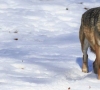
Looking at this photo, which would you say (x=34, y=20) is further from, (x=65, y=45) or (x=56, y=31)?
(x=65, y=45)

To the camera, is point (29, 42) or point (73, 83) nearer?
point (73, 83)

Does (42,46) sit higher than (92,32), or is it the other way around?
(92,32)

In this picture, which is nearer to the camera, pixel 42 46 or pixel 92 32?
pixel 92 32

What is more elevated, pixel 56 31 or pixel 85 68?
pixel 85 68

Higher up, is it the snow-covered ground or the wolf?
the wolf

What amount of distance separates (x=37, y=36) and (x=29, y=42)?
898 mm

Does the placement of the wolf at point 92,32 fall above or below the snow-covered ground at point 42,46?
above

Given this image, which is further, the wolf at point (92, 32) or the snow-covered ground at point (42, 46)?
the wolf at point (92, 32)

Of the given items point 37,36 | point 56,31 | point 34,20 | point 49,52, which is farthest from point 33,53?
point 34,20

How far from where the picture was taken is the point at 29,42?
11.3 meters

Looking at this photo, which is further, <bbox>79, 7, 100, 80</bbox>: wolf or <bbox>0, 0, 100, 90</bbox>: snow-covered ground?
<bbox>79, 7, 100, 80</bbox>: wolf

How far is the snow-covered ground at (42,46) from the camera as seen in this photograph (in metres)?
6.77

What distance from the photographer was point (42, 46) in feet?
34.9

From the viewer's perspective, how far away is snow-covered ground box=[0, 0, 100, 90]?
6.77 m
